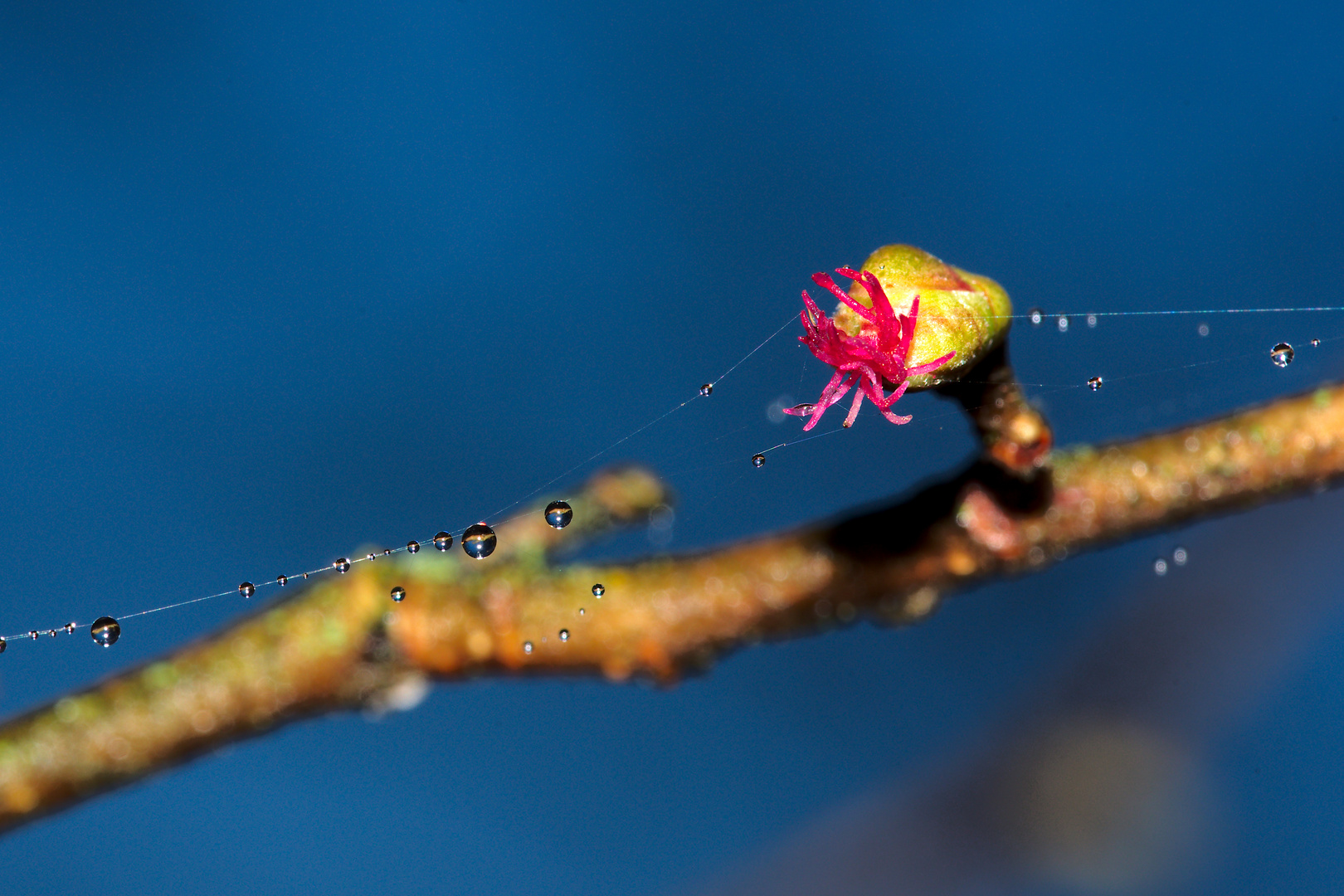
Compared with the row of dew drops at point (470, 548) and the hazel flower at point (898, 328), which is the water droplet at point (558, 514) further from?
the hazel flower at point (898, 328)

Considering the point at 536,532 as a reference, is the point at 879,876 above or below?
below

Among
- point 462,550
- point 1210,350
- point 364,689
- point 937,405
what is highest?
point 1210,350

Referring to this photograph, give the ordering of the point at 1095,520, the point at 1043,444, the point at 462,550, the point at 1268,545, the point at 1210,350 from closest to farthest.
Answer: the point at 1043,444
the point at 1095,520
the point at 462,550
the point at 1268,545
the point at 1210,350

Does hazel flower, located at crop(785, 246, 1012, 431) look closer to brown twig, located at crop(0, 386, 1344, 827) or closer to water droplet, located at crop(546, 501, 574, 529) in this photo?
brown twig, located at crop(0, 386, 1344, 827)

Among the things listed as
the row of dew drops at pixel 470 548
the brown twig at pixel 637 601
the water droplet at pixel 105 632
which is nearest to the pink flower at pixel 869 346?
the brown twig at pixel 637 601

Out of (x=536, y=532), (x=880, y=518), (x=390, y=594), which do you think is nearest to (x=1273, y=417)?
(x=880, y=518)

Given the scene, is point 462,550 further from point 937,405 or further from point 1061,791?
point 1061,791

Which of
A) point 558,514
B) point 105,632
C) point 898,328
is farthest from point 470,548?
point 898,328
